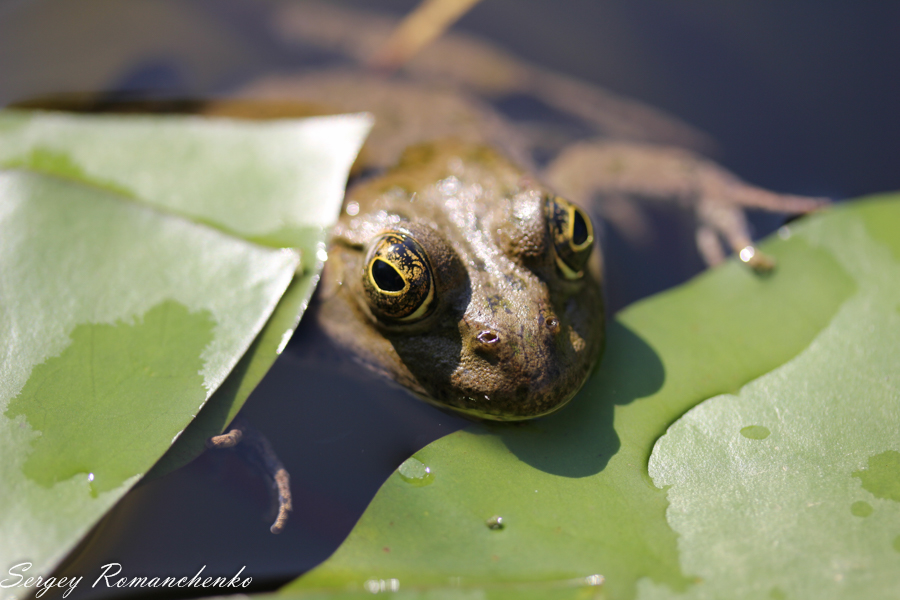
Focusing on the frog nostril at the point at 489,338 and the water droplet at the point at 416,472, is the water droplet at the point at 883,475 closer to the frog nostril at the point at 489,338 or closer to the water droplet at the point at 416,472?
the frog nostril at the point at 489,338

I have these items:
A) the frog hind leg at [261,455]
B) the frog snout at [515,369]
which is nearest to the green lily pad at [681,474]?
the frog snout at [515,369]

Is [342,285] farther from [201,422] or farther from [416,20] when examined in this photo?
[416,20]

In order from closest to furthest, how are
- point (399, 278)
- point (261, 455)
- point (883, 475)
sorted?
point (883, 475), point (399, 278), point (261, 455)

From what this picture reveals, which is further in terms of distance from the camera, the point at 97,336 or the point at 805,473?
the point at 97,336

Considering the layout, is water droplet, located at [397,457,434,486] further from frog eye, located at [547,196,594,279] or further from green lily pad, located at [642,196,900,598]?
frog eye, located at [547,196,594,279]

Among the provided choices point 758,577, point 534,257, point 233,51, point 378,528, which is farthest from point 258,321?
point 233,51

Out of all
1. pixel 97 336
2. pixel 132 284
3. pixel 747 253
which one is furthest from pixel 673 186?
pixel 97 336

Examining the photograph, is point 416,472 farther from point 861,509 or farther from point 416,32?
point 416,32
